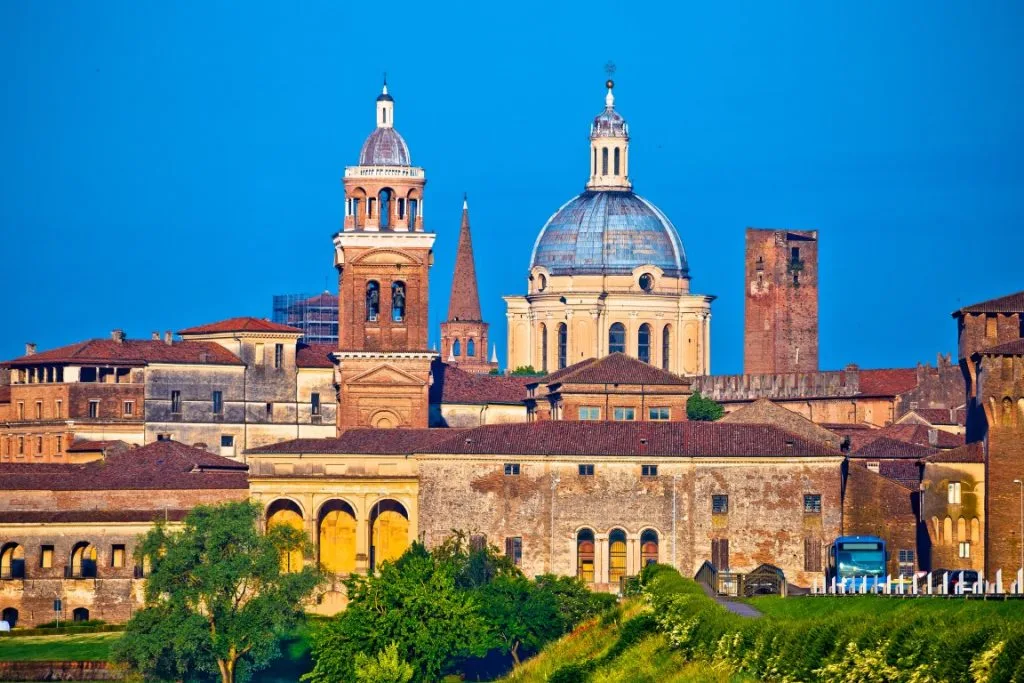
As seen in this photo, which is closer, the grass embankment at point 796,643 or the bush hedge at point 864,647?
the bush hedge at point 864,647

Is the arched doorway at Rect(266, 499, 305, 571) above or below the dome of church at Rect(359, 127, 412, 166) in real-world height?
below

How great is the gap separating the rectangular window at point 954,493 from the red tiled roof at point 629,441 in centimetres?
540

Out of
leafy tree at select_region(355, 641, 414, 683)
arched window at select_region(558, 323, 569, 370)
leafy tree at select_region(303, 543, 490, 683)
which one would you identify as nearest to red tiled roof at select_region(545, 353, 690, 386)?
leafy tree at select_region(303, 543, 490, 683)

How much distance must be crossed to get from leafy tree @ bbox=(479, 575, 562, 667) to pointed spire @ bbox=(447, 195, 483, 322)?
245 ft

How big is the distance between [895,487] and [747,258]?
42.0 m

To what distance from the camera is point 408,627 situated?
244ft

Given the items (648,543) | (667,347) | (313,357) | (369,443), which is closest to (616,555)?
(648,543)

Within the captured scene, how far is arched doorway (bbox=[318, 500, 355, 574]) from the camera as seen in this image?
309 feet

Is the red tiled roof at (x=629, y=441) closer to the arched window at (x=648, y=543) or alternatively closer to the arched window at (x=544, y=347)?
the arched window at (x=648, y=543)

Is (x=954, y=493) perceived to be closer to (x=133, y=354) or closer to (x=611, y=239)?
(x=133, y=354)

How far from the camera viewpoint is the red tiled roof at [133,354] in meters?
110

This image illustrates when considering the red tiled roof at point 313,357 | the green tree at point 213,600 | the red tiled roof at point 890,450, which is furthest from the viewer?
the red tiled roof at point 313,357

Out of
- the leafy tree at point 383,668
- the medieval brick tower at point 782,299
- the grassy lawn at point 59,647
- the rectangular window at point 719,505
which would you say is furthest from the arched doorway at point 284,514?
the medieval brick tower at point 782,299

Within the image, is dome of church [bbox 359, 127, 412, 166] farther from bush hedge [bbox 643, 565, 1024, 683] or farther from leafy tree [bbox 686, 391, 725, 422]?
bush hedge [bbox 643, 565, 1024, 683]
